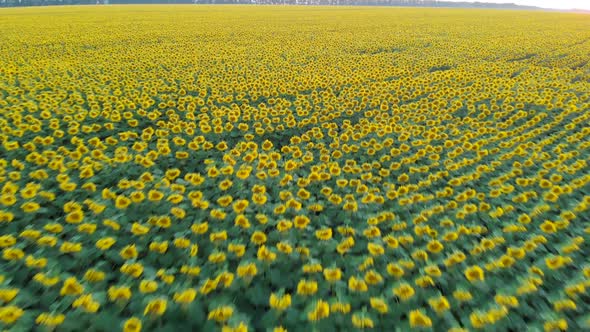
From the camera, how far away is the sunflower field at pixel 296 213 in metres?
2.20

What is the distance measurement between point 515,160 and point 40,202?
17.2 feet

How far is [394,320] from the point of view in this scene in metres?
2.17

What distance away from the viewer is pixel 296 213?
3.31 m

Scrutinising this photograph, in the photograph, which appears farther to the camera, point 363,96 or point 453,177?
point 363,96

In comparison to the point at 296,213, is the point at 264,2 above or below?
above

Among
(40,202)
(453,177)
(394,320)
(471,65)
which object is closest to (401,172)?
(453,177)

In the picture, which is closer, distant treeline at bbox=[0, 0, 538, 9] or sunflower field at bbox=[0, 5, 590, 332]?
sunflower field at bbox=[0, 5, 590, 332]

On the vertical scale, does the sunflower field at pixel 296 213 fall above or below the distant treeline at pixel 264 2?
below

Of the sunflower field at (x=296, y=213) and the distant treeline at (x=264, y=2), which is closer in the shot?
the sunflower field at (x=296, y=213)

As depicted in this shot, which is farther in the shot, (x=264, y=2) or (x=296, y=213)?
(x=264, y=2)

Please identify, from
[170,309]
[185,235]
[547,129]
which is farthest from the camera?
[547,129]

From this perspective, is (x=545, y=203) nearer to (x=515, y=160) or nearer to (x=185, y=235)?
(x=515, y=160)

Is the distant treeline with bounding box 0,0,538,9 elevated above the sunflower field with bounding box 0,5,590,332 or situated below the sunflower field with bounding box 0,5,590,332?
above

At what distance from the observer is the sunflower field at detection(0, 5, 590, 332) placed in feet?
7.23
